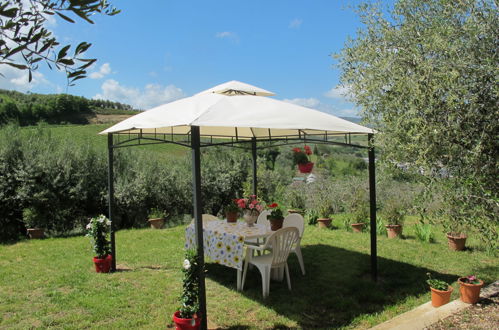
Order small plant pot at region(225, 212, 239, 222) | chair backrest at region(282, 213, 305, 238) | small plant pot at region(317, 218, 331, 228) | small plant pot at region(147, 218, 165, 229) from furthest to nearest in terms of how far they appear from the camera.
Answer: small plant pot at region(147, 218, 165, 229)
small plant pot at region(317, 218, 331, 228)
small plant pot at region(225, 212, 239, 222)
chair backrest at region(282, 213, 305, 238)

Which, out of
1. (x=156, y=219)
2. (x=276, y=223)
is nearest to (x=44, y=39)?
(x=276, y=223)

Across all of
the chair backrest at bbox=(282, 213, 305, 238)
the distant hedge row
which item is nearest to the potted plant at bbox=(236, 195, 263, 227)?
the chair backrest at bbox=(282, 213, 305, 238)

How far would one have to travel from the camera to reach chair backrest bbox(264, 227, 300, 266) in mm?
4832

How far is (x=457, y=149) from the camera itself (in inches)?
123

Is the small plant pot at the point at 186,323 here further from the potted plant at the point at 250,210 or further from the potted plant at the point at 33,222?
the potted plant at the point at 33,222

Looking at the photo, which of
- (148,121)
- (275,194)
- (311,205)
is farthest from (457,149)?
(275,194)

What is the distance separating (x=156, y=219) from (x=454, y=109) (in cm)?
811

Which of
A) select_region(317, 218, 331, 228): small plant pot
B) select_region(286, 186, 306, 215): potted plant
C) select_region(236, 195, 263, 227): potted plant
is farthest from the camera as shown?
select_region(286, 186, 306, 215): potted plant

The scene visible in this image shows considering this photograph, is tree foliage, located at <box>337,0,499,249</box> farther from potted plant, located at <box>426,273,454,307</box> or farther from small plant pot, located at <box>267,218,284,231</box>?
small plant pot, located at <box>267,218,284,231</box>

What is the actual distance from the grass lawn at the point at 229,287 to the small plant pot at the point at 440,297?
338 millimetres

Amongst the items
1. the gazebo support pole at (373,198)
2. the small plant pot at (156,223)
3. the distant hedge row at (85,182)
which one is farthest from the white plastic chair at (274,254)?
the distant hedge row at (85,182)

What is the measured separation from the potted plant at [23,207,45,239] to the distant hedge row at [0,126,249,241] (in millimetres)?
34

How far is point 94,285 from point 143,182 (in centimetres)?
547

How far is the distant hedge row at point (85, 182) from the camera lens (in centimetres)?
909
